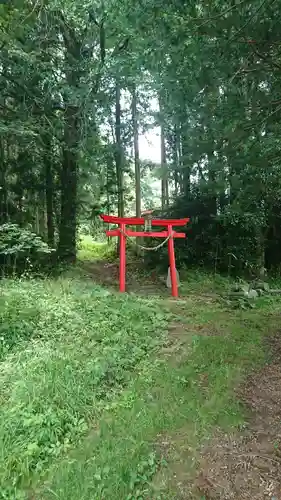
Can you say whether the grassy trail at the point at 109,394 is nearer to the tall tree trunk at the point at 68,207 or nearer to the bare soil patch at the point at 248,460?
the bare soil patch at the point at 248,460

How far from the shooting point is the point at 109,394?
347 cm

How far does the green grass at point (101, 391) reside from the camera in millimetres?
2529

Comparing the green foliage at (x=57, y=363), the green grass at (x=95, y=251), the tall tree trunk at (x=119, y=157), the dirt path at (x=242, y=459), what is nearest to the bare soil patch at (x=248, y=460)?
the dirt path at (x=242, y=459)

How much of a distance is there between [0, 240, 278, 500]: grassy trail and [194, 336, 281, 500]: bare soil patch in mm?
110

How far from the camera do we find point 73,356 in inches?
154

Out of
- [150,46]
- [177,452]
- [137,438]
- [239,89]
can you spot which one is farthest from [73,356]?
[239,89]

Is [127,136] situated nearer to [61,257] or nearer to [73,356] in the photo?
[61,257]

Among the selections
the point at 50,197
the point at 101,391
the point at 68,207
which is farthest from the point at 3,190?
the point at 101,391

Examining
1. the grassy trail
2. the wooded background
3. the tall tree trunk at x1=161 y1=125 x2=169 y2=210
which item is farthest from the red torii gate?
the tall tree trunk at x1=161 y1=125 x2=169 y2=210

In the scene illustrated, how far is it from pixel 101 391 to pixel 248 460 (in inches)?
56.0

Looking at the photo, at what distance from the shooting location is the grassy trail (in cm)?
252

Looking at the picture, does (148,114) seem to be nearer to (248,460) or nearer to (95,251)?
(95,251)

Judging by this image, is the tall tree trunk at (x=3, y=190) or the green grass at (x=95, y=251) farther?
the green grass at (x=95, y=251)

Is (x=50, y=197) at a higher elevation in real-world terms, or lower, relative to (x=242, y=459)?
higher
